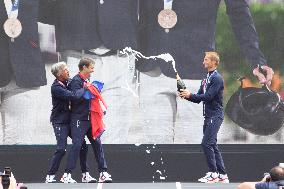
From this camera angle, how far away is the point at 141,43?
63.3 feet

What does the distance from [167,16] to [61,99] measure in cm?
316

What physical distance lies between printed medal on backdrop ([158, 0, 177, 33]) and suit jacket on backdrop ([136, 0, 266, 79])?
59mm

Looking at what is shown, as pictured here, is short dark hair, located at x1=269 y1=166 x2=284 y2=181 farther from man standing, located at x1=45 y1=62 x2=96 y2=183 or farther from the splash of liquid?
the splash of liquid

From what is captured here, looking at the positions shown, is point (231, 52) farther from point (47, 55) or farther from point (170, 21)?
point (47, 55)

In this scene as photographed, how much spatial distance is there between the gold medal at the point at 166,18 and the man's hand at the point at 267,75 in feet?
5.24

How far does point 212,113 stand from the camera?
16406mm

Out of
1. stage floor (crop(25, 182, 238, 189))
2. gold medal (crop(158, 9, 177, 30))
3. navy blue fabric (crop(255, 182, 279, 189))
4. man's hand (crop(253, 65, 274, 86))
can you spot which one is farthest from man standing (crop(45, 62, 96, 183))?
navy blue fabric (crop(255, 182, 279, 189))

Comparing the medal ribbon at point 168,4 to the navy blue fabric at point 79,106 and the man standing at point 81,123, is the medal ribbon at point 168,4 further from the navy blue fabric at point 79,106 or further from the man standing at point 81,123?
the navy blue fabric at point 79,106

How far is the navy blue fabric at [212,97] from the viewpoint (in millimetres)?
16234

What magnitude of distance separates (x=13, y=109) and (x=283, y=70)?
4.50m

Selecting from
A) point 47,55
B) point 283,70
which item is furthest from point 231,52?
point 47,55

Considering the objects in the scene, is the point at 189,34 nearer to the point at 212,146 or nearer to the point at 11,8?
the point at 11,8

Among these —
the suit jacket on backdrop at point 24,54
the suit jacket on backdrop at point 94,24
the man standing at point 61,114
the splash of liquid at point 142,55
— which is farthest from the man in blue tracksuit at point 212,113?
the suit jacket on backdrop at point 24,54

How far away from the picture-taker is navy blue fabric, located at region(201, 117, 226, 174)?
1622cm
